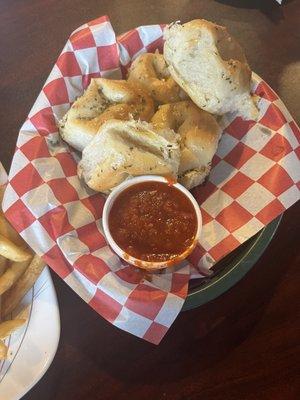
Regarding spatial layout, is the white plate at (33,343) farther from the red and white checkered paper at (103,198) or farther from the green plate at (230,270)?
the green plate at (230,270)

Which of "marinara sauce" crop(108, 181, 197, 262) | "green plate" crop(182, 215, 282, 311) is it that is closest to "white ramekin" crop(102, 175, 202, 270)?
"marinara sauce" crop(108, 181, 197, 262)

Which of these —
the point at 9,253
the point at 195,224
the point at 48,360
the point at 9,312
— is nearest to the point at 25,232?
the point at 9,253

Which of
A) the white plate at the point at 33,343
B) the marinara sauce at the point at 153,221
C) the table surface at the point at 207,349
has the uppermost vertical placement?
the marinara sauce at the point at 153,221

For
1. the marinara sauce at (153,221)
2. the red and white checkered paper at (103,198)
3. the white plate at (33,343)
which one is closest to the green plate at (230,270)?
the red and white checkered paper at (103,198)

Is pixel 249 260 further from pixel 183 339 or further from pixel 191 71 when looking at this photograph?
pixel 191 71

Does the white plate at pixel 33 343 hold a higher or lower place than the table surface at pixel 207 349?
higher

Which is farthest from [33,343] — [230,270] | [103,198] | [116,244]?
[230,270]
